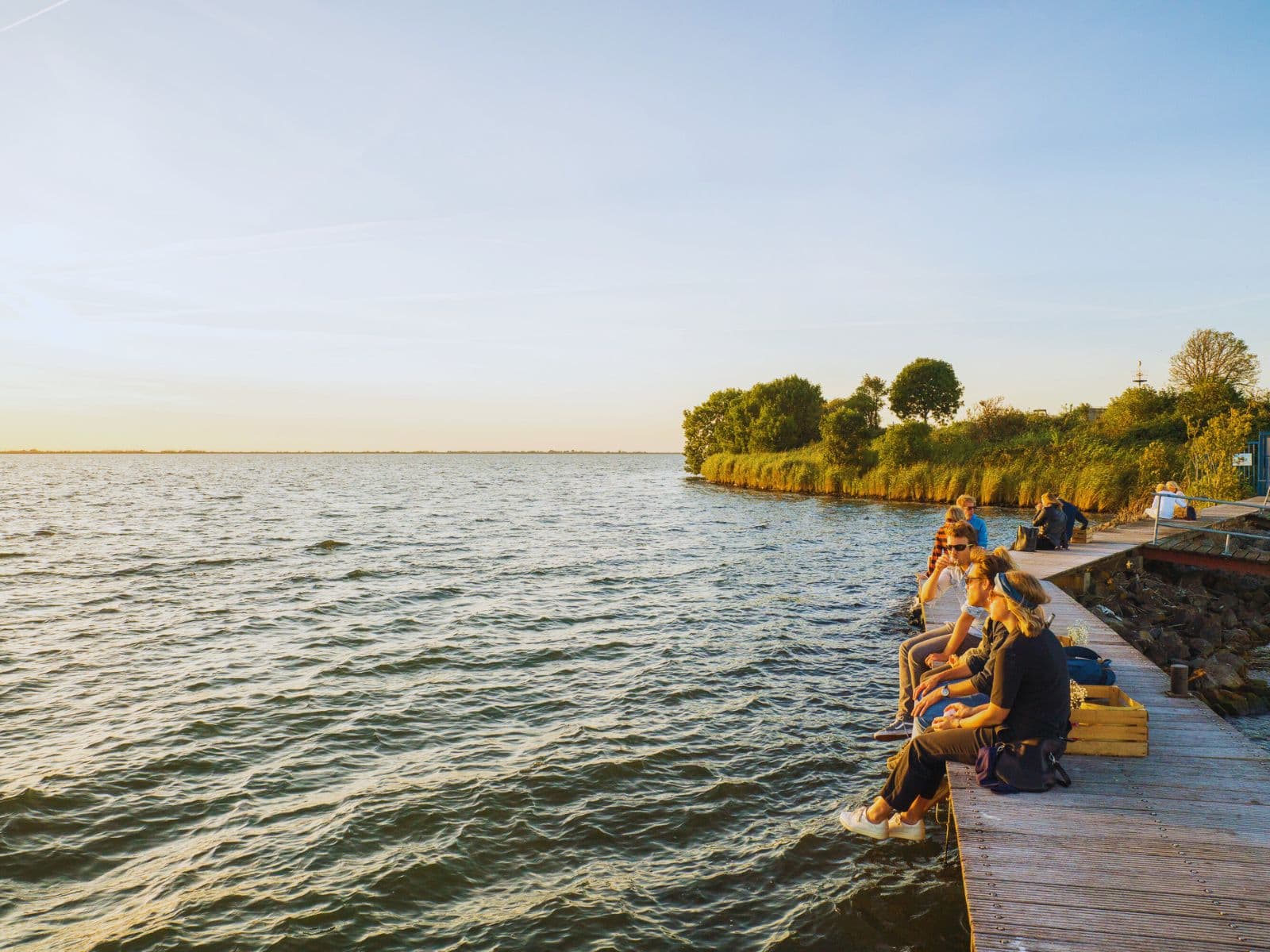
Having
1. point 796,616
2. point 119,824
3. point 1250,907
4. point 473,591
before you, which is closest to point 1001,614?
point 1250,907

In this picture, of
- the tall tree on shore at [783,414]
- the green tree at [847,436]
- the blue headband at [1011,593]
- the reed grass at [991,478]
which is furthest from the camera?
the tall tree on shore at [783,414]

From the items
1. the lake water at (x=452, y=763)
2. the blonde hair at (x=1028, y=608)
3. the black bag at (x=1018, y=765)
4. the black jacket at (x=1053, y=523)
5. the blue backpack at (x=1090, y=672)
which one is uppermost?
the blonde hair at (x=1028, y=608)

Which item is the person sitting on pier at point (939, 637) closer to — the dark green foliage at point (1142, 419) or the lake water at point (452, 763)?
the lake water at point (452, 763)

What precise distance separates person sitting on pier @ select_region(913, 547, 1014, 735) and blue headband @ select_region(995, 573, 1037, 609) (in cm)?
A: 24

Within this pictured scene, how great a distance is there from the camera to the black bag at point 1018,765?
6.50 metres

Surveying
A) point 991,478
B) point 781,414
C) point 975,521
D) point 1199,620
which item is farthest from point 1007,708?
point 781,414

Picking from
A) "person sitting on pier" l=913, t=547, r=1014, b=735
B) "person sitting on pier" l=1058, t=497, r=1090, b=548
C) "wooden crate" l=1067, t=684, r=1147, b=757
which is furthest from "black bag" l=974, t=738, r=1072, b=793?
"person sitting on pier" l=1058, t=497, r=1090, b=548

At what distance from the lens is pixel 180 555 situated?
2759 centimetres

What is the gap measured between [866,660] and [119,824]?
1145cm

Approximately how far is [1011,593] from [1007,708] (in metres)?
0.93

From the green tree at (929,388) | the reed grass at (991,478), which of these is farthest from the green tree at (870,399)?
the reed grass at (991,478)

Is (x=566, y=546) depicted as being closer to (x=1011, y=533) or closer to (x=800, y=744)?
(x=1011, y=533)

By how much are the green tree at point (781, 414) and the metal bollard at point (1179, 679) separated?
6921 centimetres

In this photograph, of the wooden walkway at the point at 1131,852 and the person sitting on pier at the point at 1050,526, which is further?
the person sitting on pier at the point at 1050,526
